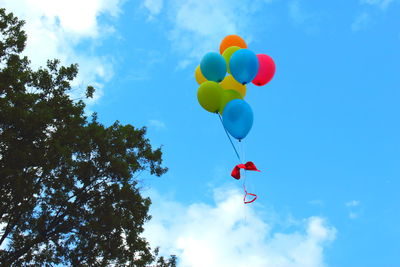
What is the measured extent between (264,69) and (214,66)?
3.64 ft

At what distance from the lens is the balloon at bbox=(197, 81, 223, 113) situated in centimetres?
618

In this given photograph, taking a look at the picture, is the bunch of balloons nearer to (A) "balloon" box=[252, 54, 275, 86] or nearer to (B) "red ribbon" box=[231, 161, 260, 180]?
(A) "balloon" box=[252, 54, 275, 86]

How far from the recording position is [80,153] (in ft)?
28.8

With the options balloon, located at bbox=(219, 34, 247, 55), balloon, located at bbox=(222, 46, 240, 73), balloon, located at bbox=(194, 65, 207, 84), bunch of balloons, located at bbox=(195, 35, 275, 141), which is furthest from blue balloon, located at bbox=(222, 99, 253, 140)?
balloon, located at bbox=(219, 34, 247, 55)

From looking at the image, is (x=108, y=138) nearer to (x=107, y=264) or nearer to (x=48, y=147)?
(x=48, y=147)

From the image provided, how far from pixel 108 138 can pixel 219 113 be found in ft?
12.8

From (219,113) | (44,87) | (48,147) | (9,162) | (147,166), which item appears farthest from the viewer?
(147,166)

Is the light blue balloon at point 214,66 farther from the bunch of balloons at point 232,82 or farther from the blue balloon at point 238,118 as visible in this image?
the blue balloon at point 238,118

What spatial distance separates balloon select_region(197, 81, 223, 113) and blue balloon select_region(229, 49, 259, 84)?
17.3 inches

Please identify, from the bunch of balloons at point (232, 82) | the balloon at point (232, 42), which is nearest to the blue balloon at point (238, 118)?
the bunch of balloons at point (232, 82)

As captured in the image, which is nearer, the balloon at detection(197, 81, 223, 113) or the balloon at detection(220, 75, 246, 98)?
the balloon at detection(197, 81, 223, 113)

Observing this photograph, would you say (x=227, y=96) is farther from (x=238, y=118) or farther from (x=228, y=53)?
(x=228, y=53)

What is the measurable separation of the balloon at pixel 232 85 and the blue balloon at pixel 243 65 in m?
0.38

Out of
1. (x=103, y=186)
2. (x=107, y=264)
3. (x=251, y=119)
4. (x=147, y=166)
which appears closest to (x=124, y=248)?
(x=107, y=264)
